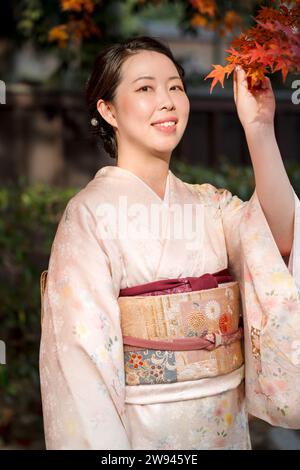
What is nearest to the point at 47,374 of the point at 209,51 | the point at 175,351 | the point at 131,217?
the point at 175,351

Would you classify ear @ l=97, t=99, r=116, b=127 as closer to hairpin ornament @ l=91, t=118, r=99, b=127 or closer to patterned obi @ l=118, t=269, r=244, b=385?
hairpin ornament @ l=91, t=118, r=99, b=127

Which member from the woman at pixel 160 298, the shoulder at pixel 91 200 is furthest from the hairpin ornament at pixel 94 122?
the shoulder at pixel 91 200

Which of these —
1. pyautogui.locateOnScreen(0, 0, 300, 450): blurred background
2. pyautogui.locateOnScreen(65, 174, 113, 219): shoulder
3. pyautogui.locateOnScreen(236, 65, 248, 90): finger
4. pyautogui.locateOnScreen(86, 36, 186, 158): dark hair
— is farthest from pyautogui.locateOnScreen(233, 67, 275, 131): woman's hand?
pyautogui.locateOnScreen(0, 0, 300, 450): blurred background

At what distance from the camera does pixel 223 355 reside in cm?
204

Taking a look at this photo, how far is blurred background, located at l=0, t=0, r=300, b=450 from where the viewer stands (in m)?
4.01

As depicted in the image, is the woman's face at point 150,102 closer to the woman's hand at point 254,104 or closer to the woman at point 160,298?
the woman at point 160,298

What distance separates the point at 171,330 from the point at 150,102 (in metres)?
0.65

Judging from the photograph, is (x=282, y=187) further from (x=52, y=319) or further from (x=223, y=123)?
(x=223, y=123)

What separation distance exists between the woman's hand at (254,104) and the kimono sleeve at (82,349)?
52 cm

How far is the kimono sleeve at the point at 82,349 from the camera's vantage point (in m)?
1.87

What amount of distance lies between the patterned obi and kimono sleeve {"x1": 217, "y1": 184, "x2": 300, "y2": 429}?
0.35 ft

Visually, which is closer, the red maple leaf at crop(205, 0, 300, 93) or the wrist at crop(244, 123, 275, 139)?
the red maple leaf at crop(205, 0, 300, 93)

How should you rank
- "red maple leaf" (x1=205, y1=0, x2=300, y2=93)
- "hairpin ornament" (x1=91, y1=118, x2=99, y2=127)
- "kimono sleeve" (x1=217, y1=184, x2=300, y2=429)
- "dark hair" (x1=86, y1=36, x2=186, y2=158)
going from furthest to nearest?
"hairpin ornament" (x1=91, y1=118, x2=99, y2=127) < "dark hair" (x1=86, y1=36, x2=186, y2=158) < "kimono sleeve" (x1=217, y1=184, x2=300, y2=429) < "red maple leaf" (x1=205, y1=0, x2=300, y2=93)

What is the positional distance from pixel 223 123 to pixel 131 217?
547 centimetres
